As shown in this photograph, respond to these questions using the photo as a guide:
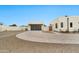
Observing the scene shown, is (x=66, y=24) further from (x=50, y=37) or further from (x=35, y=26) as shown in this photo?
(x=35, y=26)

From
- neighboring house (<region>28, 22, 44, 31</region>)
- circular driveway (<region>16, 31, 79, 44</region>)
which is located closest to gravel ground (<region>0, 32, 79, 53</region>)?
circular driveway (<region>16, 31, 79, 44</region>)

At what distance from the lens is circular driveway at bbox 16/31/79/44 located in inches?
154

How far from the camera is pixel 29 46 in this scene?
389 cm

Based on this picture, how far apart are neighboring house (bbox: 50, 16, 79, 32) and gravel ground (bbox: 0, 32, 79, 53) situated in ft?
1.30

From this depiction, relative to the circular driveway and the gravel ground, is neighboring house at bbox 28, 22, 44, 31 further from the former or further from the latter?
the gravel ground


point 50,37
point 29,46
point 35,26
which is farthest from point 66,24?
point 29,46

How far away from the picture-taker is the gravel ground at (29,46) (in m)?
3.84

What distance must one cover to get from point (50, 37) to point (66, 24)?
504 mm

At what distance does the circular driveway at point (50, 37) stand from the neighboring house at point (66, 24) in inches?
5.1
